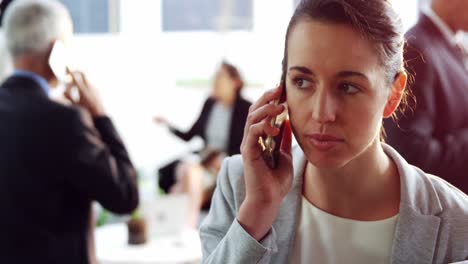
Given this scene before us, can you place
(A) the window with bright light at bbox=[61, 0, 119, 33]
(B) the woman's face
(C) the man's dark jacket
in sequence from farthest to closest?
(A) the window with bright light at bbox=[61, 0, 119, 33], (C) the man's dark jacket, (B) the woman's face

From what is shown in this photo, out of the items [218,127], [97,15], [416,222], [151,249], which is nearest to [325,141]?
[416,222]

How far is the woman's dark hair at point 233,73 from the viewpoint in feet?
10.4

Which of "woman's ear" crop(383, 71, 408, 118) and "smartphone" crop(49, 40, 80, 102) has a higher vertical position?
"woman's ear" crop(383, 71, 408, 118)

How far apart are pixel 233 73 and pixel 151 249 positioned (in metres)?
1.18

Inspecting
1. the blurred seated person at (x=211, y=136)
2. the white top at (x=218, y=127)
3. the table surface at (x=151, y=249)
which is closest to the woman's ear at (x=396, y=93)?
the table surface at (x=151, y=249)

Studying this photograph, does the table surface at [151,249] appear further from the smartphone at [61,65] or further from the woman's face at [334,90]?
the woman's face at [334,90]

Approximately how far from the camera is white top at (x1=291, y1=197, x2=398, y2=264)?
848 millimetres

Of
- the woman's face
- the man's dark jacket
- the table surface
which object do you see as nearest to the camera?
the woman's face

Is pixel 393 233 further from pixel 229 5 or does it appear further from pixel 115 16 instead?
pixel 229 5

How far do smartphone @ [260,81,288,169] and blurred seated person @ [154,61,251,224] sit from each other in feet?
6.96

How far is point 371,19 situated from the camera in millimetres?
780

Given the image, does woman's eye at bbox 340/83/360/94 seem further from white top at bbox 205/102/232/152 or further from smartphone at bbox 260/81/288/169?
white top at bbox 205/102/232/152

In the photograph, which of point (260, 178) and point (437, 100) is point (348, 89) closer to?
point (260, 178)

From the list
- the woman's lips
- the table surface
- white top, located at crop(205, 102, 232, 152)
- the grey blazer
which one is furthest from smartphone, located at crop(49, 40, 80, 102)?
white top, located at crop(205, 102, 232, 152)
